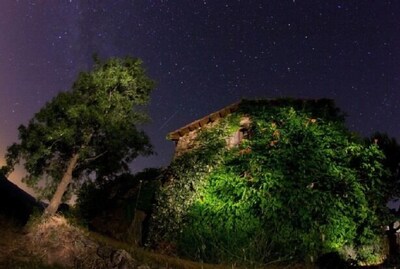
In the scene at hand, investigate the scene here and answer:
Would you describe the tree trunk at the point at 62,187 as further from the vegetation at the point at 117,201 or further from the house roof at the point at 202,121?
the house roof at the point at 202,121

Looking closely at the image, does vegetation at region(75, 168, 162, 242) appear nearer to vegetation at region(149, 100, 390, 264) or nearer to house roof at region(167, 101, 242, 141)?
house roof at region(167, 101, 242, 141)

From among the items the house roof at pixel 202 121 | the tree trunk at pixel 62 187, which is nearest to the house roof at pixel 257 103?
the house roof at pixel 202 121

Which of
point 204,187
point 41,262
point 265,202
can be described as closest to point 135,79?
point 204,187

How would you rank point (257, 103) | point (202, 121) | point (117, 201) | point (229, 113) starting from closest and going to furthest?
point (257, 103), point (229, 113), point (202, 121), point (117, 201)

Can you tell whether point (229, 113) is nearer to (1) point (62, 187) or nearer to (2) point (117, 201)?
(1) point (62, 187)

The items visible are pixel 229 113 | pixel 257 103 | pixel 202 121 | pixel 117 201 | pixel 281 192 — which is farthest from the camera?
pixel 117 201

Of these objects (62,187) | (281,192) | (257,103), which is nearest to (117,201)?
(62,187)

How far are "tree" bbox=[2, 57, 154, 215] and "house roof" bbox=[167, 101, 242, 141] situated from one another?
1.50 m

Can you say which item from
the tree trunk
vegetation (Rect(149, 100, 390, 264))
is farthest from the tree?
vegetation (Rect(149, 100, 390, 264))

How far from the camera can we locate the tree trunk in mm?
17906

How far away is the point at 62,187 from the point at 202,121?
7336 millimetres

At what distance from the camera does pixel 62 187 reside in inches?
728

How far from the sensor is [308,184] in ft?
51.9

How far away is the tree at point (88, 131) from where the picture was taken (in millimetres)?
18219
